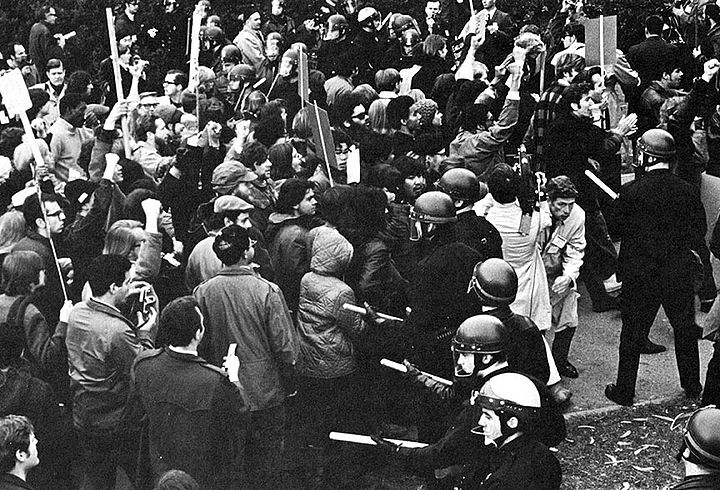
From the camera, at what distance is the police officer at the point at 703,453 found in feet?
14.9

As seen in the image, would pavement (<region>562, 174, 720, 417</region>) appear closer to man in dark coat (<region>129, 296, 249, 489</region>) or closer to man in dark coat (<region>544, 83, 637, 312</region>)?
man in dark coat (<region>544, 83, 637, 312</region>)

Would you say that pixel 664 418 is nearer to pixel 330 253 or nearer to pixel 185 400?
pixel 330 253

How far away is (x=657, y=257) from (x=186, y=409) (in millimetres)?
4160

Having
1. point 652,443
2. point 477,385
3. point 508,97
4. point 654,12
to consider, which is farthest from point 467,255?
point 654,12

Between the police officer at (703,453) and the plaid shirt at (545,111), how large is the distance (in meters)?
5.52

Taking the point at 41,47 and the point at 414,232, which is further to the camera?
the point at 41,47

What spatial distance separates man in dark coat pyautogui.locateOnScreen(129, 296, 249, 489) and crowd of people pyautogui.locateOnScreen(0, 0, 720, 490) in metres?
0.01

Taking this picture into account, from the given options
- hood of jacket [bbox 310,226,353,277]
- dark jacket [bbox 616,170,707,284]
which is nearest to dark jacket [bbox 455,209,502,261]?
hood of jacket [bbox 310,226,353,277]

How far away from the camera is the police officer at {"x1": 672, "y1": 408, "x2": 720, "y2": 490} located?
4.55m

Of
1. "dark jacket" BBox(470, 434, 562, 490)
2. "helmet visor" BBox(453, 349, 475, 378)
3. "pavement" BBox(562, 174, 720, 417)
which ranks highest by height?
"helmet visor" BBox(453, 349, 475, 378)

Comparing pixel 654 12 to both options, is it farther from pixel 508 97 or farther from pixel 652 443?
pixel 652 443

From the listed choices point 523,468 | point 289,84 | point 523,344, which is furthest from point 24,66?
point 523,468

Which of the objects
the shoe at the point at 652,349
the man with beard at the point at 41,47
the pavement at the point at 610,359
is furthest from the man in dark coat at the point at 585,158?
the man with beard at the point at 41,47

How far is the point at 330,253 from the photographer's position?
7.14m
